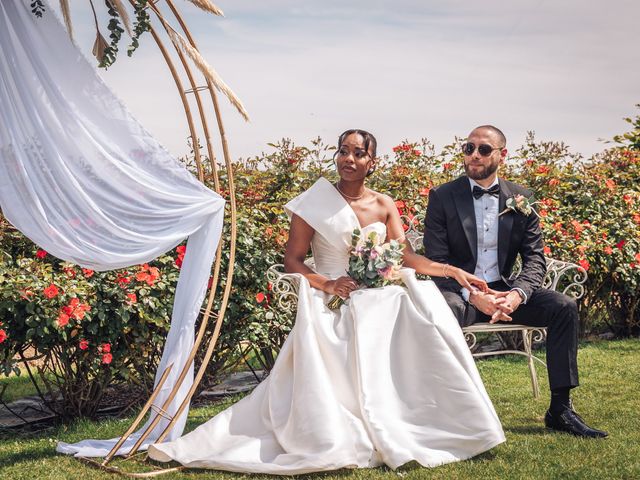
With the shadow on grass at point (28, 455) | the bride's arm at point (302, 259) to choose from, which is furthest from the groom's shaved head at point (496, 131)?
the shadow on grass at point (28, 455)

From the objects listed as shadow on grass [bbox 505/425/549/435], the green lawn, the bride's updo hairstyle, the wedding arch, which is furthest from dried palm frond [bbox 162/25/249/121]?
shadow on grass [bbox 505/425/549/435]

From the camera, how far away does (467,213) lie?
16.1 feet

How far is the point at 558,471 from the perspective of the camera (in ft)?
12.5

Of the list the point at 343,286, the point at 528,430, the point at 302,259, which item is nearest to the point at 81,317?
the point at 302,259

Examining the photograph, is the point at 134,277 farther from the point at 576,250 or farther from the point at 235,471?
the point at 576,250

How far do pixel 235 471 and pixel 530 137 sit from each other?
5.11m

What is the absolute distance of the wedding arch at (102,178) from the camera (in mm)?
3742

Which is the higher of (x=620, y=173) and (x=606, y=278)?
(x=620, y=173)

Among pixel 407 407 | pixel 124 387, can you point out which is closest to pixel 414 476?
pixel 407 407

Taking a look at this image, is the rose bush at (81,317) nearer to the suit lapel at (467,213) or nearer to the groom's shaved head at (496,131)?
the suit lapel at (467,213)

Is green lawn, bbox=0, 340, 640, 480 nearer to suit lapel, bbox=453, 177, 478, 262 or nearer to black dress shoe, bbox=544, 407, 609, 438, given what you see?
black dress shoe, bbox=544, 407, 609, 438

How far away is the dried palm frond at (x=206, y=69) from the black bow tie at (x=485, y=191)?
152cm

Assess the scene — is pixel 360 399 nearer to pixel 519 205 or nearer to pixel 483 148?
pixel 519 205

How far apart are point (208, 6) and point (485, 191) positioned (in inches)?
77.5
